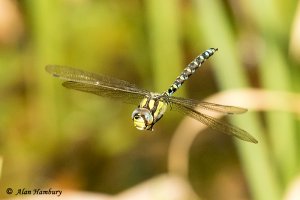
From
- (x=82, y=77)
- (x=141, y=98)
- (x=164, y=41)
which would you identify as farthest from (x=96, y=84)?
(x=164, y=41)

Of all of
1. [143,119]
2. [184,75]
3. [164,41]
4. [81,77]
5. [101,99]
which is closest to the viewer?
[143,119]

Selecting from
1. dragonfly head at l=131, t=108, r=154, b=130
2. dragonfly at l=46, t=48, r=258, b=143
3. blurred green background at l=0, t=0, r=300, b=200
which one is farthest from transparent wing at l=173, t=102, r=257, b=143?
blurred green background at l=0, t=0, r=300, b=200

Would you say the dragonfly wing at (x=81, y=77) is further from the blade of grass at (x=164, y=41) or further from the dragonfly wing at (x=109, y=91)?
the blade of grass at (x=164, y=41)

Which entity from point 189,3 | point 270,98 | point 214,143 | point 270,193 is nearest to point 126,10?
point 189,3

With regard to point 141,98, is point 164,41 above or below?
above

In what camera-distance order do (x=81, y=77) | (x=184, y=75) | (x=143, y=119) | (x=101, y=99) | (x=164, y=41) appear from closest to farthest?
1. (x=143, y=119)
2. (x=81, y=77)
3. (x=184, y=75)
4. (x=164, y=41)
5. (x=101, y=99)

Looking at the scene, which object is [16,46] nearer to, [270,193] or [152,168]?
[152,168]

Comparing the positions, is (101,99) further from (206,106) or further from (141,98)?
(206,106)
